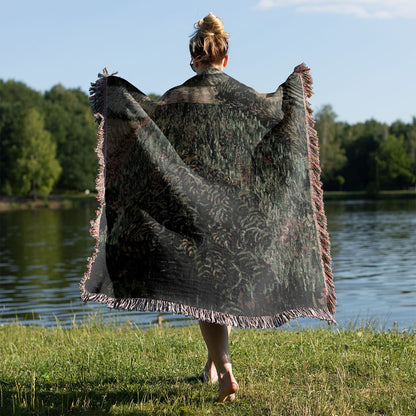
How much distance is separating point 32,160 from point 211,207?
61.5 meters

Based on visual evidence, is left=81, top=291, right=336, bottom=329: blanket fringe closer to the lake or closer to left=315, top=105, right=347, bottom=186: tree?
the lake

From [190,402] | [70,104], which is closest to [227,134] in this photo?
[190,402]

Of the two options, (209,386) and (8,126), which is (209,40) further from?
(8,126)

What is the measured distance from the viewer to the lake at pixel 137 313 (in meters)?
11.5

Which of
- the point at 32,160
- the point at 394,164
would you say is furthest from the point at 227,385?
the point at 394,164

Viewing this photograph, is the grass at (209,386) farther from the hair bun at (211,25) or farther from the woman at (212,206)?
the hair bun at (211,25)

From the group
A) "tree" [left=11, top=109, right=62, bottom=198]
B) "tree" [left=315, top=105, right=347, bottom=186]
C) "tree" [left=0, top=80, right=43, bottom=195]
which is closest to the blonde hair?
"tree" [left=11, top=109, right=62, bottom=198]

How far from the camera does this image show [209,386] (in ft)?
14.0

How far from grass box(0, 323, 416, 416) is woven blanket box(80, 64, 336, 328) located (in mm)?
534

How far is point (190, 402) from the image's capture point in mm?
3979

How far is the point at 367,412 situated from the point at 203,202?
1571 millimetres

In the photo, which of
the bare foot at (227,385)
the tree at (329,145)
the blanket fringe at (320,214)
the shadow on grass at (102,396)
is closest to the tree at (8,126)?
the tree at (329,145)

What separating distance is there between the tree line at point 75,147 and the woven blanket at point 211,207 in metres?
60.4

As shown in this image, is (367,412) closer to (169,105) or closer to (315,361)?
(315,361)
